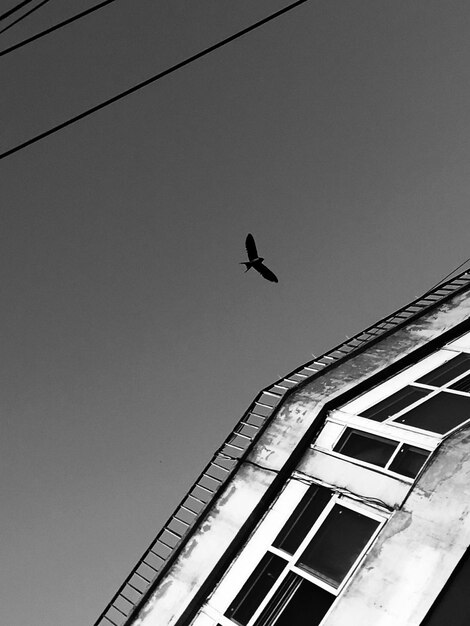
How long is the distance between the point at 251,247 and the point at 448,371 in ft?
16.7

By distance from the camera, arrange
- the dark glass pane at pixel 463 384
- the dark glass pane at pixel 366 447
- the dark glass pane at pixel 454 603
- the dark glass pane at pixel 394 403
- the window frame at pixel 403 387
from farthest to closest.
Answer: the dark glass pane at pixel 394 403, the window frame at pixel 403 387, the dark glass pane at pixel 463 384, the dark glass pane at pixel 366 447, the dark glass pane at pixel 454 603

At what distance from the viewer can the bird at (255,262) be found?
13359 mm

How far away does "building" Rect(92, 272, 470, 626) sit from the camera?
7336mm

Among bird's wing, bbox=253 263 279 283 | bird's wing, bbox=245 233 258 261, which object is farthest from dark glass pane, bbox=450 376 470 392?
bird's wing, bbox=245 233 258 261

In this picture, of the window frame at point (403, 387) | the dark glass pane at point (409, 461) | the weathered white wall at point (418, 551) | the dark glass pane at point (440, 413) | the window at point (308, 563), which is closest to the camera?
the weathered white wall at point (418, 551)

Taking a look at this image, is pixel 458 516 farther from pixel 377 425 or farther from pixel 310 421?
pixel 310 421

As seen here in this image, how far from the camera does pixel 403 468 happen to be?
29.3ft

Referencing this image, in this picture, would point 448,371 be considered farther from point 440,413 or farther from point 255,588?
point 255,588

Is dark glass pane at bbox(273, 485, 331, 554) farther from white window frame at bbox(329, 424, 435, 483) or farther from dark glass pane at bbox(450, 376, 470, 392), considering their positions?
dark glass pane at bbox(450, 376, 470, 392)

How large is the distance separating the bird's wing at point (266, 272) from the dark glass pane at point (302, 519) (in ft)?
15.9

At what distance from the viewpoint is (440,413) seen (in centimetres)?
959

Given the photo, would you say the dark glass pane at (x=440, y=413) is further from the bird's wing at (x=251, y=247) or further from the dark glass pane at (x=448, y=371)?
the bird's wing at (x=251, y=247)

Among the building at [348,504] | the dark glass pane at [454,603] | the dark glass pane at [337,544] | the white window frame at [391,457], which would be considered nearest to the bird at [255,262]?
the building at [348,504]

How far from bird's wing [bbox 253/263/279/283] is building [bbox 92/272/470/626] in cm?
215
